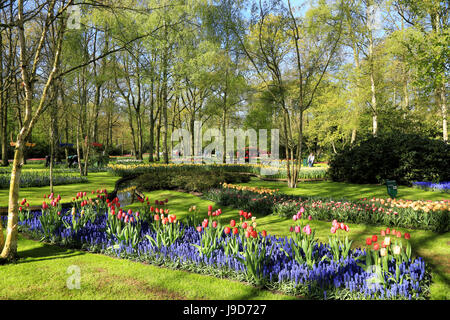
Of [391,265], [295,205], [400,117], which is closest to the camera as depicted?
[391,265]

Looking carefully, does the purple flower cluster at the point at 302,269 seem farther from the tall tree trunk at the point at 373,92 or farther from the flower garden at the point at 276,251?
the tall tree trunk at the point at 373,92

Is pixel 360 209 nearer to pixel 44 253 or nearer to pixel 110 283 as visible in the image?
pixel 110 283

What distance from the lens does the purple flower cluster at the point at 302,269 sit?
3197 mm

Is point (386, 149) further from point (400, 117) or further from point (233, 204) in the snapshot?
point (233, 204)

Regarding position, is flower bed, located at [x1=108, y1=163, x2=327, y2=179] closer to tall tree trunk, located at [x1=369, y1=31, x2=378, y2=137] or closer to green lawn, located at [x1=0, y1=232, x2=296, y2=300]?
tall tree trunk, located at [x1=369, y1=31, x2=378, y2=137]

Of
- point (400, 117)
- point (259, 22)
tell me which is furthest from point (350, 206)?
point (400, 117)

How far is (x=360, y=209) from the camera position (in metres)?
6.97

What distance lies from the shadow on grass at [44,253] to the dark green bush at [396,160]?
1309 cm

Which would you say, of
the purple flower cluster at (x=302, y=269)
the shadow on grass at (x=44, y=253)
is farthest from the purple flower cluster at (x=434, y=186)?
the shadow on grass at (x=44, y=253)

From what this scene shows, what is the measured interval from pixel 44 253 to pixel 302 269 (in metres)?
4.30

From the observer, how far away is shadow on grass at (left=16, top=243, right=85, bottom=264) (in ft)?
14.9

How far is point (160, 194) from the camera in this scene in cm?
1175

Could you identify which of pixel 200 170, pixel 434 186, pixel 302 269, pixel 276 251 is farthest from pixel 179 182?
pixel 434 186
